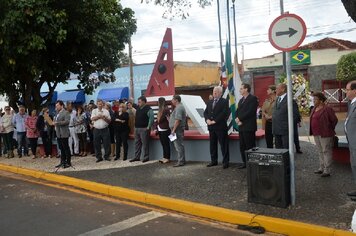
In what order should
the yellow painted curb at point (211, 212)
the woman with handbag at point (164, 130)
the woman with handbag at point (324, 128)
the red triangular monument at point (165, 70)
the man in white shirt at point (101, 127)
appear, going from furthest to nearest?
the red triangular monument at point (165, 70) → the man in white shirt at point (101, 127) → the woman with handbag at point (164, 130) → the woman with handbag at point (324, 128) → the yellow painted curb at point (211, 212)

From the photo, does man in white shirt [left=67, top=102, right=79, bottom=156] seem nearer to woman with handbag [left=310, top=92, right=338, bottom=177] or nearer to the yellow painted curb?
the yellow painted curb

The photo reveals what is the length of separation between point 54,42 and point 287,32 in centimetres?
819

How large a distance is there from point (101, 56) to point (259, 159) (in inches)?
353

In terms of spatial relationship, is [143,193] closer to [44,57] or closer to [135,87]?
[44,57]

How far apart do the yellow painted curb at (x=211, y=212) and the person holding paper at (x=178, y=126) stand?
92.3 inches

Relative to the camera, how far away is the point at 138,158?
11.3 meters

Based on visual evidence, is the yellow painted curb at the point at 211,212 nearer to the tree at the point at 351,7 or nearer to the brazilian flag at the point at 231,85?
the tree at the point at 351,7

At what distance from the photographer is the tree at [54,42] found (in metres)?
10.8

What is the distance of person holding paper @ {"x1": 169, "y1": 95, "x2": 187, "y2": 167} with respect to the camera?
10.1 m

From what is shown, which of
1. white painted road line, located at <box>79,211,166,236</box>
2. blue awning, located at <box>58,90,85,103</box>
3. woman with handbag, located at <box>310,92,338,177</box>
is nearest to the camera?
white painted road line, located at <box>79,211,166,236</box>

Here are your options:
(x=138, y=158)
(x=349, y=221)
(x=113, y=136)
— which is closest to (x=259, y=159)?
(x=349, y=221)

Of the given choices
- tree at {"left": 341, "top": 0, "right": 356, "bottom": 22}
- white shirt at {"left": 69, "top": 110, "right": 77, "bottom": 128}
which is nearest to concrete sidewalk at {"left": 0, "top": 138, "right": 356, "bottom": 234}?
white shirt at {"left": 69, "top": 110, "right": 77, "bottom": 128}

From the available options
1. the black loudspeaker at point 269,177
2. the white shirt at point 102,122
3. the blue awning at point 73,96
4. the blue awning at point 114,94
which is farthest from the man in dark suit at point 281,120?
the blue awning at point 73,96

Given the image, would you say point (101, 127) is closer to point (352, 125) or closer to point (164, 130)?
point (164, 130)
